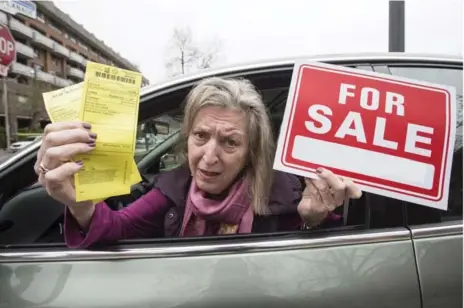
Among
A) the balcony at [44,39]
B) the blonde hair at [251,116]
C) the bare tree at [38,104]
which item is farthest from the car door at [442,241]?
the balcony at [44,39]

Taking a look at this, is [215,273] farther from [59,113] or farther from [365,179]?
[59,113]

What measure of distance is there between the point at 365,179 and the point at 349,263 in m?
0.24

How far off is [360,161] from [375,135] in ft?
0.29

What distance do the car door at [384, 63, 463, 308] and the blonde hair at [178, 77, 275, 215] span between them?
0.49 metres

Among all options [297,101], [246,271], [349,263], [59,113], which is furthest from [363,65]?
[59,113]

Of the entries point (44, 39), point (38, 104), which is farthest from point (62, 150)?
point (44, 39)

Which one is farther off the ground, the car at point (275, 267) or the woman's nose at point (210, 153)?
the woman's nose at point (210, 153)

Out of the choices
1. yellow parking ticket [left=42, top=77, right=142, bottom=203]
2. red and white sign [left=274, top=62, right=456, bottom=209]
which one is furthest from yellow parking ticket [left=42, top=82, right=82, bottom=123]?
red and white sign [left=274, top=62, right=456, bottom=209]

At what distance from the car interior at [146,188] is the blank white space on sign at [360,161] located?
5.1 inches

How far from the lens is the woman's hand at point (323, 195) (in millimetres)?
1240

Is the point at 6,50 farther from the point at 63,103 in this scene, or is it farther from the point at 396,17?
the point at 396,17

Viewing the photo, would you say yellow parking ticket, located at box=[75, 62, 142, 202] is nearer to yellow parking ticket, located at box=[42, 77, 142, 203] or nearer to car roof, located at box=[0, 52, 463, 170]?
yellow parking ticket, located at box=[42, 77, 142, 203]

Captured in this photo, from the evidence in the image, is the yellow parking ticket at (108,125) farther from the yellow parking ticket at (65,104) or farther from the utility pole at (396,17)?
the utility pole at (396,17)

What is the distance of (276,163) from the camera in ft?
4.20
